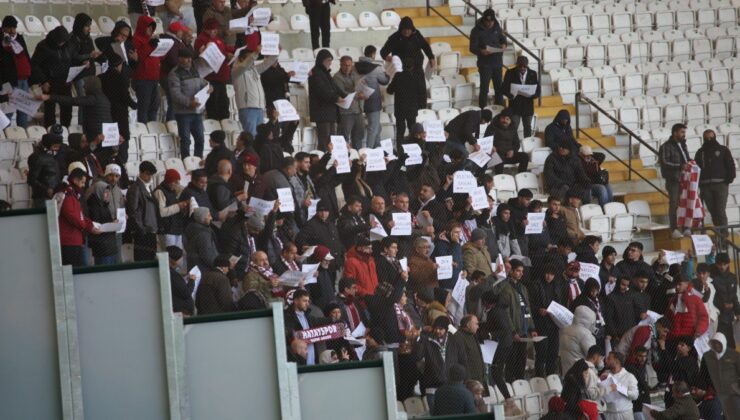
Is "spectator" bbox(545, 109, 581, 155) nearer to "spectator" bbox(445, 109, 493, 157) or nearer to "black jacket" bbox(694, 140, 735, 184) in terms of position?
"spectator" bbox(445, 109, 493, 157)

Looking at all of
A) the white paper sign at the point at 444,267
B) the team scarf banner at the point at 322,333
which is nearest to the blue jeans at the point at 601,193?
the white paper sign at the point at 444,267

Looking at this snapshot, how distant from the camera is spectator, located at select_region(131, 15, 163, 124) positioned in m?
15.9

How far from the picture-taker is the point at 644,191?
18.0m

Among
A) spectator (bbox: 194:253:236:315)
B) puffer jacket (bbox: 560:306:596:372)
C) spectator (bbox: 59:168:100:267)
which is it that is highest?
spectator (bbox: 59:168:100:267)

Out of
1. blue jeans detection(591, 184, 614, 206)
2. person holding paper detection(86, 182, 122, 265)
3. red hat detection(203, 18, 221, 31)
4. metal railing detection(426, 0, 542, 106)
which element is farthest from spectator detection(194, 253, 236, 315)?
metal railing detection(426, 0, 542, 106)

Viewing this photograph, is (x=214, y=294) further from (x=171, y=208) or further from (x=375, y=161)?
(x=375, y=161)

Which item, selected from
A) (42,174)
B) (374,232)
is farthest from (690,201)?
(42,174)

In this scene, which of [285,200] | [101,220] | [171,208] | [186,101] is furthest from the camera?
[186,101]

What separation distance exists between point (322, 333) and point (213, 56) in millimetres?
3593

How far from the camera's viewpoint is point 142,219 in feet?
44.2

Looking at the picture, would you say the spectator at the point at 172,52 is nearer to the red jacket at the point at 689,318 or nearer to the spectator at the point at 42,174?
the spectator at the point at 42,174

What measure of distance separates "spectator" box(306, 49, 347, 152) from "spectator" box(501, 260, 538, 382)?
2.45m

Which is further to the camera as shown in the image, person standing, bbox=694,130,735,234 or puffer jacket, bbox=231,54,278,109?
person standing, bbox=694,130,735,234

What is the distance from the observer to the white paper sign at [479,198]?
15750 millimetres
